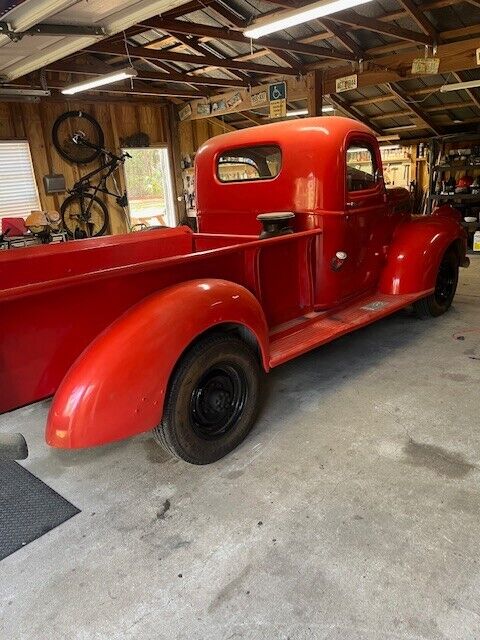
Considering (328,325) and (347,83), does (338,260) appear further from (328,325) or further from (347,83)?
(347,83)

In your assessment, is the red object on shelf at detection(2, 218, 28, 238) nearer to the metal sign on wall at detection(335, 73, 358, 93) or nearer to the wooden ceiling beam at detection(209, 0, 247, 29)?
the wooden ceiling beam at detection(209, 0, 247, 29)

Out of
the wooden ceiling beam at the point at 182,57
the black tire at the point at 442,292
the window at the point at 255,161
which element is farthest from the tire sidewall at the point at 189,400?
the wooden ceiling beam at the point at 182,57

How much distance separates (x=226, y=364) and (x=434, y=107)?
897 centimetres

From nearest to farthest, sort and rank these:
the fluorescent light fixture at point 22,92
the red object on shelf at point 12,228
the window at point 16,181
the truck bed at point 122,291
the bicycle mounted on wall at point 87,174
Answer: the truck bed at point 122,291 < the fluorescent light fixture at point 22,92 < the red object on shelf at point 12,228 < the window at point 16,181 < the bicycle mounted on wall at point 87,174

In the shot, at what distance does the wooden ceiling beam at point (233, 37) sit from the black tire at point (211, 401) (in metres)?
5.28

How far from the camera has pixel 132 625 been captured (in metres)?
1.72

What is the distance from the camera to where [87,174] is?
927cm

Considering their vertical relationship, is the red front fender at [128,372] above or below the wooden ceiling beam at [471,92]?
below

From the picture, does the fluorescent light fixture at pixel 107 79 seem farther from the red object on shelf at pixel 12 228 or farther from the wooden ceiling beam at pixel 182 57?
the red object on shelf at pixel 12 228

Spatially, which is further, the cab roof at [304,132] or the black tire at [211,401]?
the cab roof at [304,132]

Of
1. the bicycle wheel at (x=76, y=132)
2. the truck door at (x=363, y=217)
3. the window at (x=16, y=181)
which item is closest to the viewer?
the truck door at (x=363, y=217)

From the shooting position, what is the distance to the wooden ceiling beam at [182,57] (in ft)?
21.2

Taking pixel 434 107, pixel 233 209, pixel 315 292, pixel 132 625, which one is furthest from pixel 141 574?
pixel 434 107

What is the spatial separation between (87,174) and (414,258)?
23.9ft
